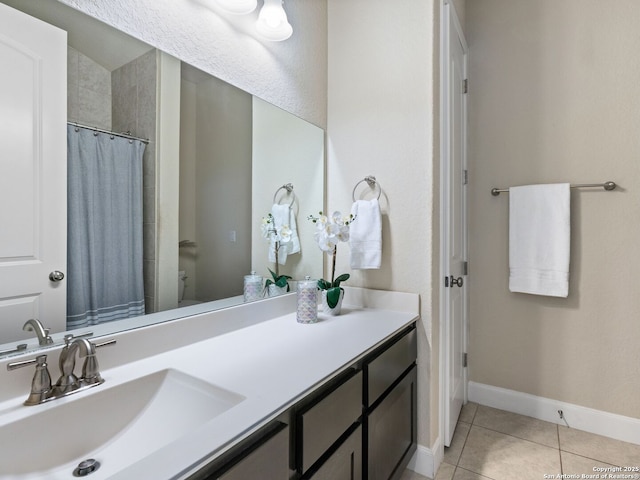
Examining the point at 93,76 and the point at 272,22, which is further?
the point at 272,22

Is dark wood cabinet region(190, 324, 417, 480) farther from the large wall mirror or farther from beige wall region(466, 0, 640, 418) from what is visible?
beige wall region(466, 0, 640, 418)

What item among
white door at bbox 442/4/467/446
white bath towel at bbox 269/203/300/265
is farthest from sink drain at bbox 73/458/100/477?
white door at bbox 442/4/467/446

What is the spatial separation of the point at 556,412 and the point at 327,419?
1.84 m

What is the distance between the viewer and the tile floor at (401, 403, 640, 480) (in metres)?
1.58

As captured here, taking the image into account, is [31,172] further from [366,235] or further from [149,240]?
[366,235]

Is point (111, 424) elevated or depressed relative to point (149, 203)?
depressed

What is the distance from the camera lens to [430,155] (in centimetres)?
157

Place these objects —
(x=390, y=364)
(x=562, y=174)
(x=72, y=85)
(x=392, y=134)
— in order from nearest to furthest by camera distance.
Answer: (x=72, y=85)
(x=390, y=364)
(x=392, y=134)
(x=562, y=174)

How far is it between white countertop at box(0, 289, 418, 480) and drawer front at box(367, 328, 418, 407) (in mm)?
68

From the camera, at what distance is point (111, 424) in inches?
30.2

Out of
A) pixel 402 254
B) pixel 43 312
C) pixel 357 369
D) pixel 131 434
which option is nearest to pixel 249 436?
pixel 131 434

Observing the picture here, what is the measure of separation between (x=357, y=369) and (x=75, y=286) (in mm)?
845

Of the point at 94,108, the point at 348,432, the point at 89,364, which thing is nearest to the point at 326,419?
the point at 348,432

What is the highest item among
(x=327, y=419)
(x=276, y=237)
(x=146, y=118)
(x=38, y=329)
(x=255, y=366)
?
(x=146, y=118)
